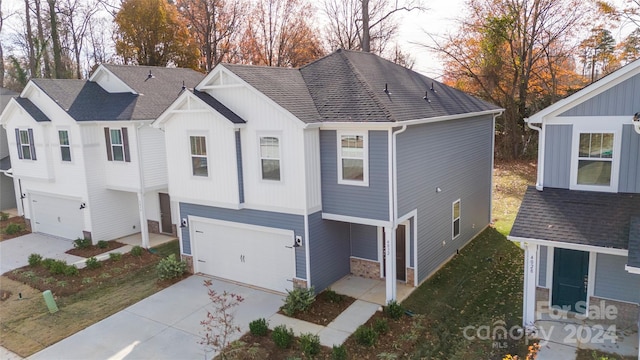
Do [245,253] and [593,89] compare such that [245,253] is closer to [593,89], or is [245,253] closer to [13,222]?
[593,89]

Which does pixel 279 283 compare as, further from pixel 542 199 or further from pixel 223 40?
pixel 223 40

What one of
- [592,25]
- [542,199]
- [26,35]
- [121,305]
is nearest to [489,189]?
[542,199]

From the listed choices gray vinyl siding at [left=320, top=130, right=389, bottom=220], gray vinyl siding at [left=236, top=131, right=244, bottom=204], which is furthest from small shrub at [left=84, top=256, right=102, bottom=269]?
gray vinyl siding at [left=320, top=130, right=389, bottom=220]

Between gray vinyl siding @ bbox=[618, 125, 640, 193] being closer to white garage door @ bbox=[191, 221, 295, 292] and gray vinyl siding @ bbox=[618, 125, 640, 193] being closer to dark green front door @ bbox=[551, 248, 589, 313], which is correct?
dark green front door @ bbox=[551, 248, 589, 313]

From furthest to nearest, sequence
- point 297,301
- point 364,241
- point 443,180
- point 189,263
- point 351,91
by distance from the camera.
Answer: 1. point 189,263
2. point 443,180
3. point 364,241
4. point 351,91
5. point 297,301

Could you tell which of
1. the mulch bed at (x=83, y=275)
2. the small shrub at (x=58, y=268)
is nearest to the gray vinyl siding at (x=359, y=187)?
the mulch bed at (x=83, y=275)

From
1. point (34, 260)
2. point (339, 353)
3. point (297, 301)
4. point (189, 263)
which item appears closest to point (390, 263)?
point (297, 301)
